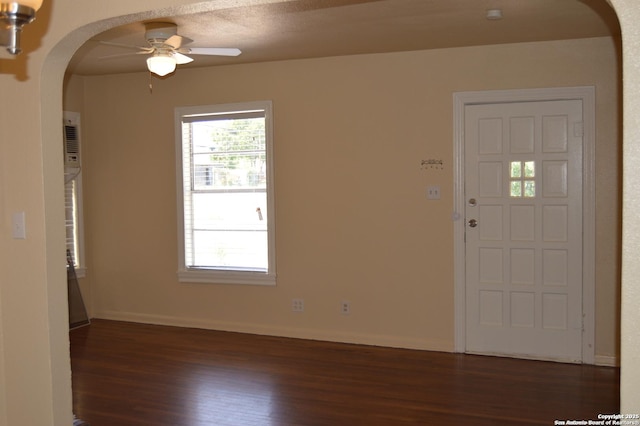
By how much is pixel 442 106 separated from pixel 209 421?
3030mm

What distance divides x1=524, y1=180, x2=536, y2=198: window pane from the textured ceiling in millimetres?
1112

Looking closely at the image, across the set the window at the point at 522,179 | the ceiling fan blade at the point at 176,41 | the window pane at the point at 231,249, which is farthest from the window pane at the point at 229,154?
the window at the point at 522,179

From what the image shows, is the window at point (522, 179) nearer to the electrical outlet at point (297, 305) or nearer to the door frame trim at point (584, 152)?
the door frame trim at point (584, 152)

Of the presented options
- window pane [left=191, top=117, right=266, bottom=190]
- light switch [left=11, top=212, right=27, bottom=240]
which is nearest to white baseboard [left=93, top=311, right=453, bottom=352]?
window pane [left=191, top=117, right=266, bottom=190]

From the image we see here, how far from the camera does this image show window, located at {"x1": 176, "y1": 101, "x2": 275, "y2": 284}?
5438 millimetres

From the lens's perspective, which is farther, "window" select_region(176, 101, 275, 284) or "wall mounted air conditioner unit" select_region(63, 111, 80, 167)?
"wall mounted air conditioner unit" select_region(63, 111, 80, 167)

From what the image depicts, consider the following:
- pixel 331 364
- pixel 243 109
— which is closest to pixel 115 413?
pixel 331 364

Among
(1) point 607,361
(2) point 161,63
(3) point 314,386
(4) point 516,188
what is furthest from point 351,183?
(1) point 607,361

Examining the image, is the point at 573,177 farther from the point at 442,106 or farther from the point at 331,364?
the point at 331,364

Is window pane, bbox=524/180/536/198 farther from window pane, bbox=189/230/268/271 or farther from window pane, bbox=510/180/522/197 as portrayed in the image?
window pane, bbox=189/230/268/271

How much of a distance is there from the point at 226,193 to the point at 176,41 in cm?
218

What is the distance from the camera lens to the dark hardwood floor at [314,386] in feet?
11.6

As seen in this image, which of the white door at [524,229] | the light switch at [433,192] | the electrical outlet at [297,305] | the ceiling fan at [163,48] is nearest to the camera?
the ceiling fan at [163,48]

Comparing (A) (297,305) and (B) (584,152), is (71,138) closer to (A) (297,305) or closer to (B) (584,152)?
(A) (297,305)
